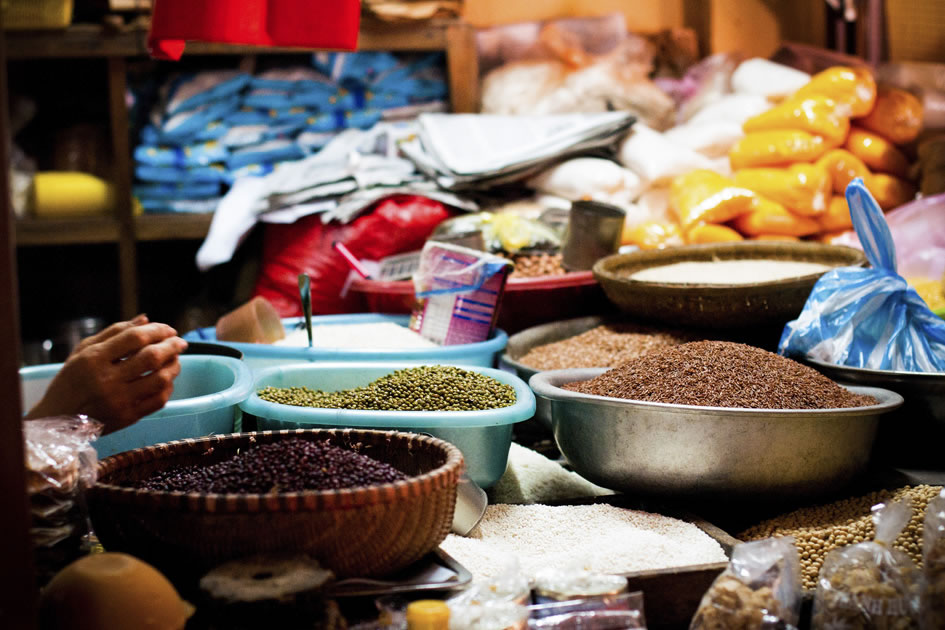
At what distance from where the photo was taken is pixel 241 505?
1.00 metres

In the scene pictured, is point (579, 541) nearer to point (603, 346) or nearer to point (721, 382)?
point (721, 382)

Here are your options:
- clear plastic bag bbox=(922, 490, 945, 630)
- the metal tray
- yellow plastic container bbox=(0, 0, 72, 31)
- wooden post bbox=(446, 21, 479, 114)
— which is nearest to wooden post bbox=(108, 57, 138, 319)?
yellow plastic container bbox=(0, 0, 72, 31)

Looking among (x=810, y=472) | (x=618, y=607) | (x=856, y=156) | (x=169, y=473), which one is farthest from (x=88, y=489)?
(x=856, y=156)

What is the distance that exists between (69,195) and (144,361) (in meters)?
2.27

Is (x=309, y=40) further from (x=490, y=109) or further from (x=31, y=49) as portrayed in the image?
(x=31, y=49)

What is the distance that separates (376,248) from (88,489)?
5.72 ft

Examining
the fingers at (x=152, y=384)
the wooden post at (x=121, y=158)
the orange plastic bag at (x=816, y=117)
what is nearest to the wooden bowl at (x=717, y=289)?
the orange plastic bag at (x=816, y=117)

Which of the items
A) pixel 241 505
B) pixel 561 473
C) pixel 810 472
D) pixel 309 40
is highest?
pixel 309 40

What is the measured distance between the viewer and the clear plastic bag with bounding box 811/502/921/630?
110cm

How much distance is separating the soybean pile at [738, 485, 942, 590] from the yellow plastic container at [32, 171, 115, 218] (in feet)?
8.68

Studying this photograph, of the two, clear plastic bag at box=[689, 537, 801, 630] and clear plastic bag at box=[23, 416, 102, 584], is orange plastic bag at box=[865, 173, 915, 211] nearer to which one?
clear plastic bag at box=[689, 537, 801, 630]

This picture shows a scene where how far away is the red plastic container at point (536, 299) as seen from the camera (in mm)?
2363

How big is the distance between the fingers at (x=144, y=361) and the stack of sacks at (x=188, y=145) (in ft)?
6.70

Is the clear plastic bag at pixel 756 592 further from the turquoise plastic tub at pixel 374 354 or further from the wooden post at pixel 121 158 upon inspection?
the wooden post at pixel 121 158
